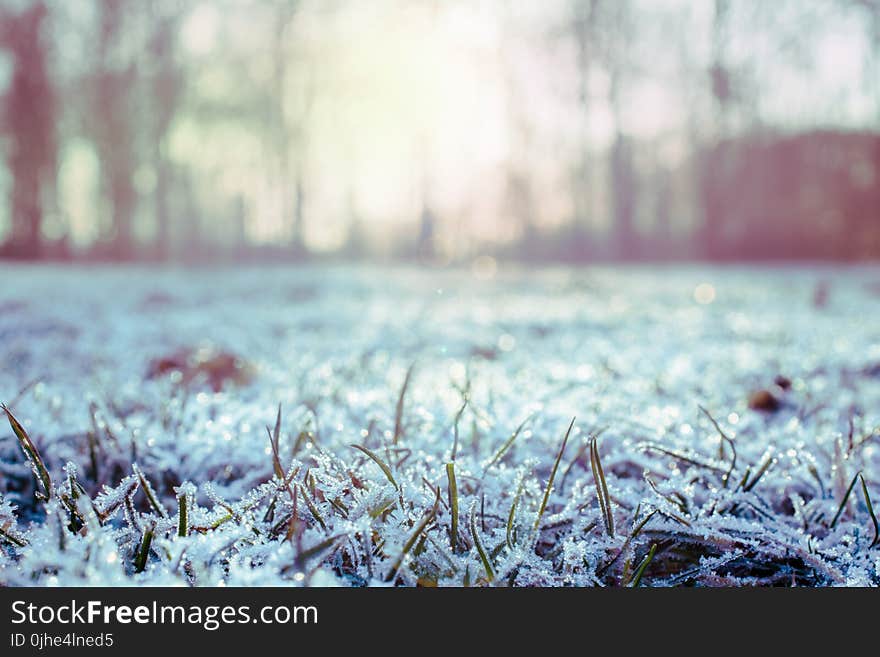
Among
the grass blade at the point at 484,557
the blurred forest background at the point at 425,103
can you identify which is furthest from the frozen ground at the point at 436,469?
the blurred forest background at the point at 425,103

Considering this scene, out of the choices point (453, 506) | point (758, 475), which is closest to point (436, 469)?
point (453, 506)

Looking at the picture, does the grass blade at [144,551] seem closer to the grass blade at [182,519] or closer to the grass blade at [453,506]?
the grass blade at [182,519]

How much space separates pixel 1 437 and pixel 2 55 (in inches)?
779

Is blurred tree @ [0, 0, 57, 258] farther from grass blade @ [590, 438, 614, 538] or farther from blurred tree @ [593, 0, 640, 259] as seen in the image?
grass blade @ [590, 438, 614, 538]

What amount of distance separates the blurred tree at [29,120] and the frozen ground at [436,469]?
16677 mm

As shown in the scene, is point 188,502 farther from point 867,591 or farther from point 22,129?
point 22,129

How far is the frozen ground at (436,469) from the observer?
0.76 m

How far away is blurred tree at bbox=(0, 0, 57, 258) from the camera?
1644 centimetres

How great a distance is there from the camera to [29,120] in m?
17.2

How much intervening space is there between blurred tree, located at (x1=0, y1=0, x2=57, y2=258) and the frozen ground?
54.7 ft

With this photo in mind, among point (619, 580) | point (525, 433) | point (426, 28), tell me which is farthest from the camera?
point (426, 28)

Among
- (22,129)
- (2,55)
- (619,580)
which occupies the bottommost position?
(619,580)

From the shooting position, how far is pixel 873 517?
2.85ft

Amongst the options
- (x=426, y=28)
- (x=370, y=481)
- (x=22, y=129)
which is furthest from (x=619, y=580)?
(x=22, y=129)
